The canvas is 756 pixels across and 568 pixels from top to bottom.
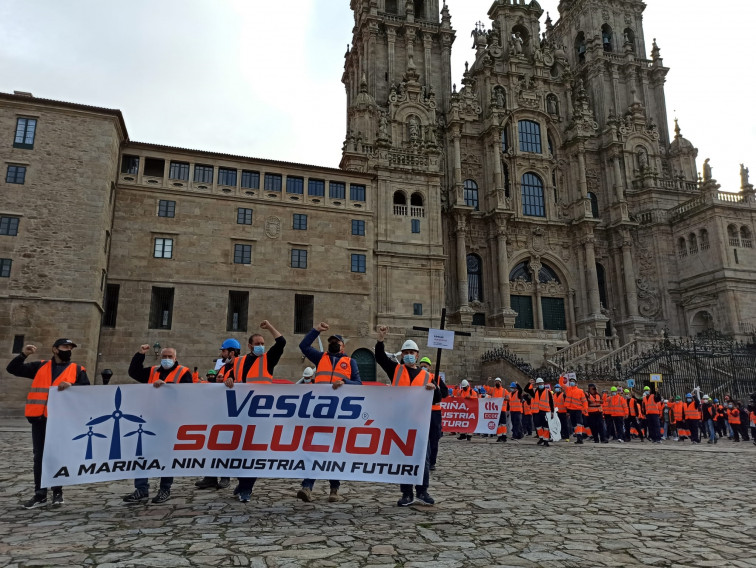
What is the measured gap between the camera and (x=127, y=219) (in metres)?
29.3

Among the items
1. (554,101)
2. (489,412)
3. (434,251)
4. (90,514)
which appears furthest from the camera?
(554,101)

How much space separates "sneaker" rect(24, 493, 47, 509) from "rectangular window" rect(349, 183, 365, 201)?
28143 millimetres

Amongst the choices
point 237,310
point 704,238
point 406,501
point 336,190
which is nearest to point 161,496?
point 406,501

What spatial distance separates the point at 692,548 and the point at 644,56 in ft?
188

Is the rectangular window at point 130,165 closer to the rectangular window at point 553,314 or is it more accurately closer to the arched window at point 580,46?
the rectangular window at point 553,314

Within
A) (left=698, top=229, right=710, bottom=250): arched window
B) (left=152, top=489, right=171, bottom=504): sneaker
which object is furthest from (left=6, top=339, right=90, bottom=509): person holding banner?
(left=698, top=229, right=710, bottom=250): arched window

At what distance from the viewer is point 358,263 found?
1296 inches

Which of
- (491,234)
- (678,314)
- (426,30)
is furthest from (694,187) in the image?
(426,30)

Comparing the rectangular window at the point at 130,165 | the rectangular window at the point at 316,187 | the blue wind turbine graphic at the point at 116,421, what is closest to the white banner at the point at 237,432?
the blue wind turbine graphic at the point at 116,421

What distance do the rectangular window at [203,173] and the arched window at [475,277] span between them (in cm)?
2060

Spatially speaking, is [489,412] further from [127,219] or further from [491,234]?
[491,234]

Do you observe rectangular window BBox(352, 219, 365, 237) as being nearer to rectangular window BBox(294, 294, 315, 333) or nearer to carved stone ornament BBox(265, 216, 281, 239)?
carved stone ornament BBox(265, 216, 281, 239)

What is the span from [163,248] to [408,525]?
26807mm

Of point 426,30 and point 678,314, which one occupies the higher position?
point 426,30
